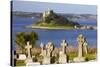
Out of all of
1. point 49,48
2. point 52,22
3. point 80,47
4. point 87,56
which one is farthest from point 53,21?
point 87,56

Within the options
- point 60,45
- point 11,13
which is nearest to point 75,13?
point 60,45

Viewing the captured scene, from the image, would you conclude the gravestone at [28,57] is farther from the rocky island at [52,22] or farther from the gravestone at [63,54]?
the gravestone at [63,54]

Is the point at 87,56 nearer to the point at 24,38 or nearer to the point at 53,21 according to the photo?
the point at 53,21

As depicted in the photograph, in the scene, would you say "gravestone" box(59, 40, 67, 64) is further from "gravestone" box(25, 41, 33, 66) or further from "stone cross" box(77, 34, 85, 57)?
"gravestone" box(25, 41, 33, 66)

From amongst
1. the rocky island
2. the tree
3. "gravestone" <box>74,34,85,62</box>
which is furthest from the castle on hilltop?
"gravestone" <box>74,34,85,62</box>

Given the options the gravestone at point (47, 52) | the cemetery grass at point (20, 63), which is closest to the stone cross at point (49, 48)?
the gravestone at point (47, 52)

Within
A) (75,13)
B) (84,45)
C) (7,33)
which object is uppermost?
(75,13)

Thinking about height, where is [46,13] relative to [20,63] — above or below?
above

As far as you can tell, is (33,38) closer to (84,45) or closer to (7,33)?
(7,33)
